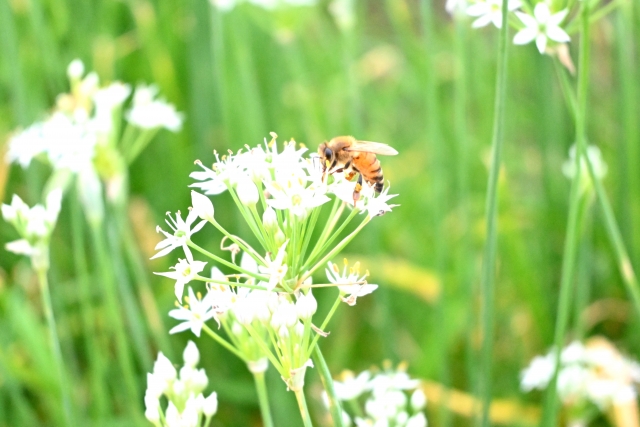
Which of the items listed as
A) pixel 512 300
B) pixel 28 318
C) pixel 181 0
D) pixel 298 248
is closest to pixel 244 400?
pixel 28 318

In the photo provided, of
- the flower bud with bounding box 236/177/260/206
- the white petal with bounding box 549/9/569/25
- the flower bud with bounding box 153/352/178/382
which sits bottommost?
the flower bud with bounding box 153/352/178/382

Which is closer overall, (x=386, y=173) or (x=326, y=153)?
(x=326, y=153)

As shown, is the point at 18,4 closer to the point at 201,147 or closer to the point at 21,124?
the point at 201,147

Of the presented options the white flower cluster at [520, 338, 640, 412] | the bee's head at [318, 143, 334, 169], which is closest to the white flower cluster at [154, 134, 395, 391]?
the bee's head at [318, 143, 334, 169]

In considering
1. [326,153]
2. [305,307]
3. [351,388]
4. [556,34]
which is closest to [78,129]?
[326,153]

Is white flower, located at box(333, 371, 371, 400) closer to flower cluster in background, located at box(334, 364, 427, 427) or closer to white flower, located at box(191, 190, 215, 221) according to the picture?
flower cluster in background, located at box(334, 364, 427, 427)

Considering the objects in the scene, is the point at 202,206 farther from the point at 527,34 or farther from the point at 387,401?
the point at 527,34
